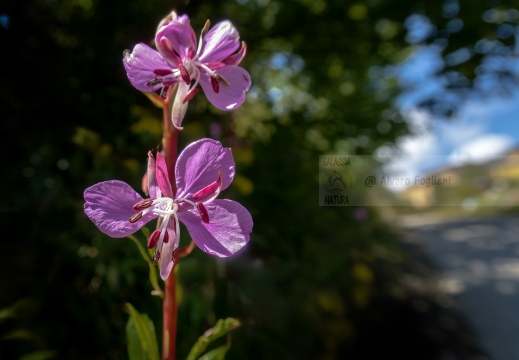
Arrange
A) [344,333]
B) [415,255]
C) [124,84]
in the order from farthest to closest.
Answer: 1. [415,255]
2. [344,333]
3. [124,84]

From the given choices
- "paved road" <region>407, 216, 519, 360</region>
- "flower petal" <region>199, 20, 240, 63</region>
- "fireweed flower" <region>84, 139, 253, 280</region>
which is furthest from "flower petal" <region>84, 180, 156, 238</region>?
"paved road" <region>407, 216, 519, 360</region>

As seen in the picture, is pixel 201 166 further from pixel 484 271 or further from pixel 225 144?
pixel 484 271

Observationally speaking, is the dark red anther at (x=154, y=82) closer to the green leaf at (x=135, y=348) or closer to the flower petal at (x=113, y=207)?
the flower petal at (x=113, y=207)

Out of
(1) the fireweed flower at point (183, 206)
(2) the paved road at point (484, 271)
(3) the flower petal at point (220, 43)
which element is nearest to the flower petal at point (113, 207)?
(1) the fireweed flower at point (183, 206)

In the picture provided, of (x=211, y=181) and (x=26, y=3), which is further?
(x=26, y=3)

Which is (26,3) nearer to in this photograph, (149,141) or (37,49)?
(37,49)

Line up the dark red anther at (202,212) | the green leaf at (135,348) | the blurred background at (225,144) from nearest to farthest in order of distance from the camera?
1. the dark red anther at (202,212)
2. the green leaf at (135,348)
3. the blurred background at (225,144)

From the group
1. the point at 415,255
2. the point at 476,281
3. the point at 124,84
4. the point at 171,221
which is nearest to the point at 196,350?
the point at 171,221
